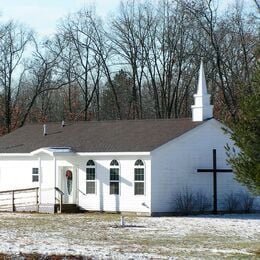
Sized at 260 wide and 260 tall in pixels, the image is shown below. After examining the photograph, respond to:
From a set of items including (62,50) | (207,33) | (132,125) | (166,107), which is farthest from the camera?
(62,50)

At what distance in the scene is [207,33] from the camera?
56656mm

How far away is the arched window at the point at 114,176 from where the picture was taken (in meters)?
38.3

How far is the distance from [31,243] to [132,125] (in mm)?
20266

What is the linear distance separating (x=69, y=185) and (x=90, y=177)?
Result: 1623mm

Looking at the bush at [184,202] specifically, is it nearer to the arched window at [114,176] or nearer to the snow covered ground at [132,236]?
the snow covered ground at [132,236]

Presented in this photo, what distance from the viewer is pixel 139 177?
37531mm

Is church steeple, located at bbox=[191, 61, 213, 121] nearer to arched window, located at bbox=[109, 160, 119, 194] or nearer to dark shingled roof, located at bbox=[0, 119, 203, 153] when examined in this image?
dark shingled roof, located at bbox=[0, 119, 203, 153]

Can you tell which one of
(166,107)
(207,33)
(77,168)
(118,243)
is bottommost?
(118,243)

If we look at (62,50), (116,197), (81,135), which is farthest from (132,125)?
(62,50)

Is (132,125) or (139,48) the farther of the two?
(139,48)

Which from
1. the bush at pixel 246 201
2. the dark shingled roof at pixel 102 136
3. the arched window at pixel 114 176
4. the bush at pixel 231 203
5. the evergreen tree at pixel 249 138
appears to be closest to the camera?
the evergreen tree at pixel 249 138

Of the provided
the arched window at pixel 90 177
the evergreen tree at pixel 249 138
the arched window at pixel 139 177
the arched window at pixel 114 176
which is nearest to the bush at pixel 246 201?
the arched window at pixel 139 177

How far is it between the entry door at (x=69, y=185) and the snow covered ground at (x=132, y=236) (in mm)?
3139

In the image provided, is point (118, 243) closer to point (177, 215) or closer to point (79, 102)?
point (177, 215)
